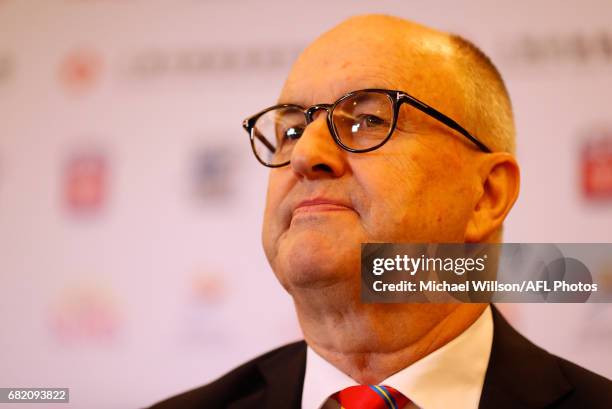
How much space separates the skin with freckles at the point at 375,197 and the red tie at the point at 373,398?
34 mm

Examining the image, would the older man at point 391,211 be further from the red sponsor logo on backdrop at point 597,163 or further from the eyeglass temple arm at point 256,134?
the red sponsor logo on backdrop at point 597,163

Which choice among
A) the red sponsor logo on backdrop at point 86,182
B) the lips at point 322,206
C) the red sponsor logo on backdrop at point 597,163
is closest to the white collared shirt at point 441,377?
the lips at point 322,206

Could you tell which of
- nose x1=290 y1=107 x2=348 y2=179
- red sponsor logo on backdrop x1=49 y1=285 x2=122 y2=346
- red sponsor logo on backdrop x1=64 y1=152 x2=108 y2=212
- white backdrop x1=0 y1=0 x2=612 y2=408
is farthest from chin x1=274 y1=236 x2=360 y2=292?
red sponsor logo on backdrop x1=64 y1=152 x2=108 y2=212

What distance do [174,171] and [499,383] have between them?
1.08 meters

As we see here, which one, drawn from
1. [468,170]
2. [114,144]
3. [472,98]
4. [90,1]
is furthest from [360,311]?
[90,1]

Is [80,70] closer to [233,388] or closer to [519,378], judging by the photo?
[233,388]

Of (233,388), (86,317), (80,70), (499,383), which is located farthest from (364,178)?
(80,70)

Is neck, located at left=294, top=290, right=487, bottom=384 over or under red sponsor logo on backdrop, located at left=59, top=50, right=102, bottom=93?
under

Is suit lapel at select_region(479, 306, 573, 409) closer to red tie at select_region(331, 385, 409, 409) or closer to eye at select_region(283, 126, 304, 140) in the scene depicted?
red tie at select_region(331, 385, 409, 409)

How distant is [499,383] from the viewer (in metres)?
1.07

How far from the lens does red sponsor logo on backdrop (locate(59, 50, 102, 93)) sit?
1.92 metres

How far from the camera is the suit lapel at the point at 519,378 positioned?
1.04 metres

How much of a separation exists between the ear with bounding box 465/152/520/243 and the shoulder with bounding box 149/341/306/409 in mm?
432

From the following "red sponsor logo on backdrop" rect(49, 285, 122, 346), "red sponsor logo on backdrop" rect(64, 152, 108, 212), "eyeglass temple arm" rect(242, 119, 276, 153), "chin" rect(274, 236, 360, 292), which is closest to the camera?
"chin" rect(274, 236, 360, 292)
